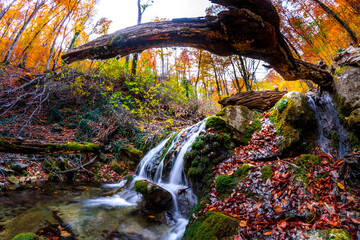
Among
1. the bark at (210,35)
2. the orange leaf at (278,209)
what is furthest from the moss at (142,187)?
the bark at (210,35)

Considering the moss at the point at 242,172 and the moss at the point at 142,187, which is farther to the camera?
the moss at the point at 142,187

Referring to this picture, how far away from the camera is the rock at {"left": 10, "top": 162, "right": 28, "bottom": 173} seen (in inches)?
250

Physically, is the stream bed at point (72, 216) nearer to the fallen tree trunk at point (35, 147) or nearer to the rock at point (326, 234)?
the fallen tree trunk at point (35, 147)

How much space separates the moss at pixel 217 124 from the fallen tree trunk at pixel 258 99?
5.89 feet

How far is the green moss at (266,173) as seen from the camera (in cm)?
339

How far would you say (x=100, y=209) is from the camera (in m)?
4.78

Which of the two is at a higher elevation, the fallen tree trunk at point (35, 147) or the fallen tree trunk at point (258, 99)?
the fallen tree trunk at point (258, 99)

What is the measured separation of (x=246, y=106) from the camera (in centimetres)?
664

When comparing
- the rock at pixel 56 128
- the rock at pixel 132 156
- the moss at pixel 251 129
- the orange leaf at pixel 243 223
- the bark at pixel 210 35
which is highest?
the bark at pixel 210 35

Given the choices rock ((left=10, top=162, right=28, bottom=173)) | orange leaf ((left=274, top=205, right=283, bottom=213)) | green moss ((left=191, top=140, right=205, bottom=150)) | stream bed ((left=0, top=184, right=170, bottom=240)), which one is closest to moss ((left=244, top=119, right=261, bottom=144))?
green moss ((left=191, top=140, right=205, bottom=150))

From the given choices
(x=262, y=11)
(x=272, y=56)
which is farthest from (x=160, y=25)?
(x=272, y=56)

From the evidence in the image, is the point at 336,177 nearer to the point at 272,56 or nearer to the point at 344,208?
the point at 344,208

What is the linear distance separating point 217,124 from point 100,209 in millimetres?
4386

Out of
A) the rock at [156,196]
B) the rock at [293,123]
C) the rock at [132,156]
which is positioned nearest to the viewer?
the rock at [293,123]
